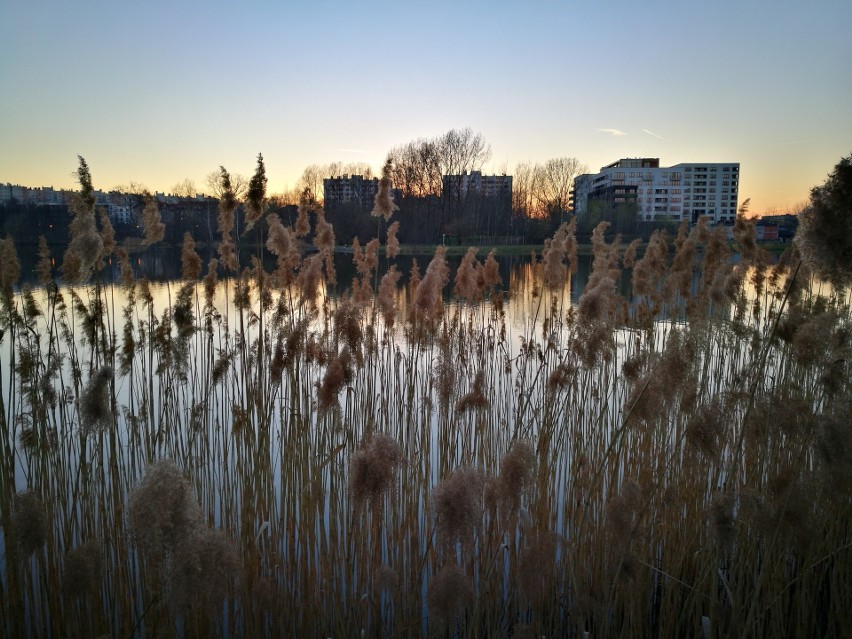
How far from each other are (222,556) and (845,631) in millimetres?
2556

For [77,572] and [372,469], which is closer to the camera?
[372,469]

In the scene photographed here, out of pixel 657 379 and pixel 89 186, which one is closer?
pixel 657 379

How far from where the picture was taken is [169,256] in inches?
1017

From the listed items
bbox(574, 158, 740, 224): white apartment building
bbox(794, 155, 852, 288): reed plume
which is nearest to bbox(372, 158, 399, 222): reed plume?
bbox(794, 155, 852, 288): reed plume

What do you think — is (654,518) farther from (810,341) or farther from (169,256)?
(169,256)

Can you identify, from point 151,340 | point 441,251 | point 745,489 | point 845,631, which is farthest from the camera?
point 441,251

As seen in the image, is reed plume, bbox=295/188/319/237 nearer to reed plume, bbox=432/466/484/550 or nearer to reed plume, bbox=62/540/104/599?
reed plume, bbox=62/540/104/599

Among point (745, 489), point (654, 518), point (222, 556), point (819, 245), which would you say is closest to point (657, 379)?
point (745, 489)

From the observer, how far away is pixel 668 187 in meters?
63.9

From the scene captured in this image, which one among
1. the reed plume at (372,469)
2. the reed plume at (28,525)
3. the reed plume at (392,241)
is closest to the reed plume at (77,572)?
the reed plume at (28,525)

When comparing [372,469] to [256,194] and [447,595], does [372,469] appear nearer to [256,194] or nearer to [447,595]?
[447,595]

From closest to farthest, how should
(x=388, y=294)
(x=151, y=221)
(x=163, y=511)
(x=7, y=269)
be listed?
(x=163, y=511) → (x=7, y=269) → (x=151, y=221) → (x=388, y=294)

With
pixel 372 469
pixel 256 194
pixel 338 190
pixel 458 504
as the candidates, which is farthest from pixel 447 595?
pixel 338 190

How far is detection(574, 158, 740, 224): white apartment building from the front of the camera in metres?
50.6
